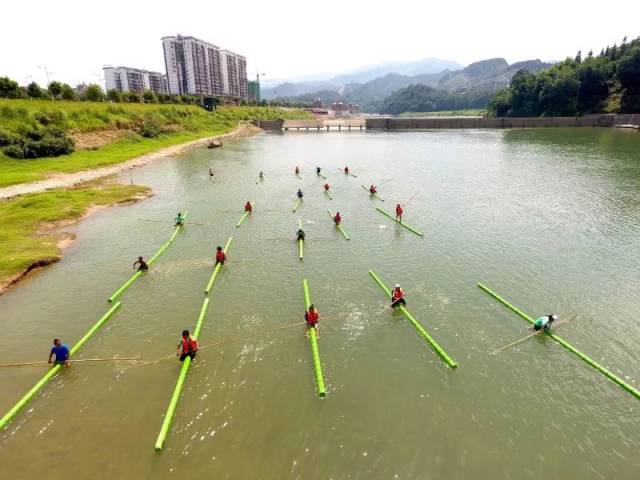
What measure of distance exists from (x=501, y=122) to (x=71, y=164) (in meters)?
139

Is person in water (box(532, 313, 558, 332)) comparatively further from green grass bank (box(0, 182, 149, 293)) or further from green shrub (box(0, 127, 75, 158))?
green shrub (box(0, 127, 75, 158))

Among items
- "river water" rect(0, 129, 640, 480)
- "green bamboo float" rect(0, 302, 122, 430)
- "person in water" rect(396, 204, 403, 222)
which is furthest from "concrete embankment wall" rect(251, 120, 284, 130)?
"green bamboo float" rect(0, 302, 122, 430)

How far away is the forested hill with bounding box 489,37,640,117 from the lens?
121 m

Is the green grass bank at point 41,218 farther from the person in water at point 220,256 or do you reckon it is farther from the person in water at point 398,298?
the person in water at point 398,298

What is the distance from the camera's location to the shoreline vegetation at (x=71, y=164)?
3067 cm

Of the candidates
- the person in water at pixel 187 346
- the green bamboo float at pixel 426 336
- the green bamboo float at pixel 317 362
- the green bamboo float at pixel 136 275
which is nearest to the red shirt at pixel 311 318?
the green bamboo float at pixel 317 362

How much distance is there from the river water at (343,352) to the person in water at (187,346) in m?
0.64

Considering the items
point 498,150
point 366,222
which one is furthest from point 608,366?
point 498,150

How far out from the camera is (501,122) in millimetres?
141500

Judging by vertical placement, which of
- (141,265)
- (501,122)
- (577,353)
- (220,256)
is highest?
(501,122)

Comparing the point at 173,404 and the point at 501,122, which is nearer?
the point at 173,404

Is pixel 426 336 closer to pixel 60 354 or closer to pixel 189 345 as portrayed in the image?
pixel 189 345

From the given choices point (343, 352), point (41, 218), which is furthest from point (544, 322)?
point (41, 218)

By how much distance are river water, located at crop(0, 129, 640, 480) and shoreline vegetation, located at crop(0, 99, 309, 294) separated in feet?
9.60
